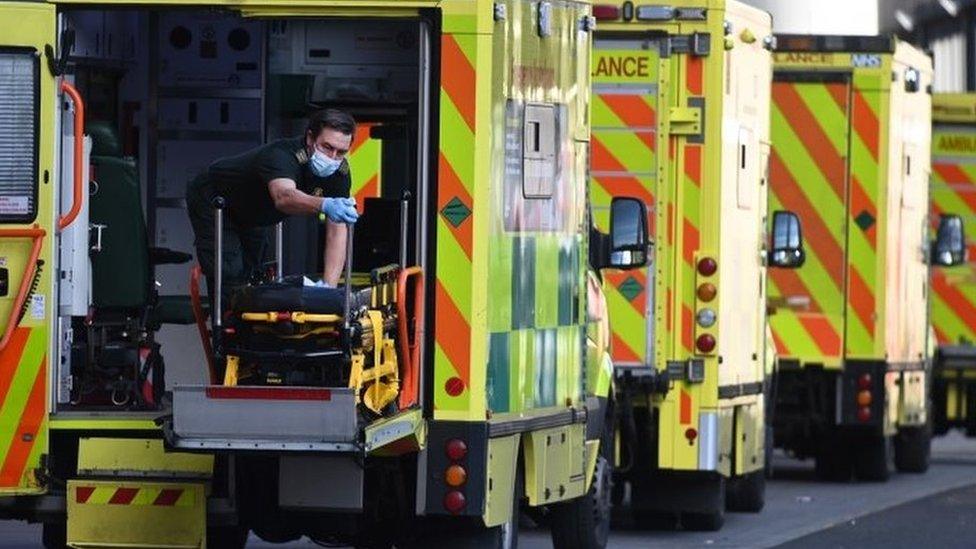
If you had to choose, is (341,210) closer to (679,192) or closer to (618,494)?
(679,192)

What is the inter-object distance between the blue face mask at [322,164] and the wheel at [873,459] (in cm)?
1087

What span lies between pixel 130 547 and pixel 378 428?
4.01ft

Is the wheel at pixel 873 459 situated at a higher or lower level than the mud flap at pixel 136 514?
lower

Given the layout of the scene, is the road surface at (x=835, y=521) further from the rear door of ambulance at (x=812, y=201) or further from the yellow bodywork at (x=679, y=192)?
the rear door of ambulance at (x=812, y=201)

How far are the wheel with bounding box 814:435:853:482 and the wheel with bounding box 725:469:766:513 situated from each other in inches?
139

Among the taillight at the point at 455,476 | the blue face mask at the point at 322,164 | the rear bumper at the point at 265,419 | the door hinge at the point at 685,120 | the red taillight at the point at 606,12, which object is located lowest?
the taillight at the point at 455,476

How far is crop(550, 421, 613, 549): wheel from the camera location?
543 inches

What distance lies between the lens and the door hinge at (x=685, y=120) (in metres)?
16.1

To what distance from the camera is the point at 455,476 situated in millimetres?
10977

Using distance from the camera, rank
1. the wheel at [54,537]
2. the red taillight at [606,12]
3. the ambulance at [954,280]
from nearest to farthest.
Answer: the wheel at [54,537] < the red taillight at [606,12] < the ambulance at [954,280]

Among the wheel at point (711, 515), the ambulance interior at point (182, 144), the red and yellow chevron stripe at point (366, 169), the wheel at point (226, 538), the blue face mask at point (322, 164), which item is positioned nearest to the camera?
the blue face mask at point (322, 164)

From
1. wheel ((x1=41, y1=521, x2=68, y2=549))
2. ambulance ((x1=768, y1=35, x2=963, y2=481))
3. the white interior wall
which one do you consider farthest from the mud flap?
the white interior wall

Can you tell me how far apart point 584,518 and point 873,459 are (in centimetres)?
815

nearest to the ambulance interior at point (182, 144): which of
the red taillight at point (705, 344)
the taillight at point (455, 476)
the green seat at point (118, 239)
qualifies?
the green seat at point (118, 239)
